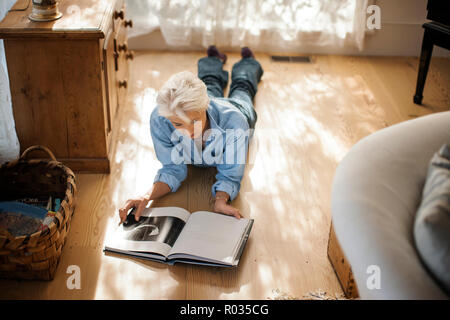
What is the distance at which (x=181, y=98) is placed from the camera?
1.99 metres

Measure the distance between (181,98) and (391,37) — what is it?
2.41 metres

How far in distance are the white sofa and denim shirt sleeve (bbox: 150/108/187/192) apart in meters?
1.04

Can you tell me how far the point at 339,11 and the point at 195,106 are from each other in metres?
2.06

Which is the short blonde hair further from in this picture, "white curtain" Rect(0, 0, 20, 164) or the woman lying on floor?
"white curtain" Rect(0, 0, 20, 164)

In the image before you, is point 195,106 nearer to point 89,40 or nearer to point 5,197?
point 89,40

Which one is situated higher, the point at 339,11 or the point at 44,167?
the point at 339,11

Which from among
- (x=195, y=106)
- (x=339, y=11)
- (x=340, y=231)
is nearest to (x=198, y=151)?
(x=195, y=106)

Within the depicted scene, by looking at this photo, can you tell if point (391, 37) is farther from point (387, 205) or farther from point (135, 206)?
point (387, 205)

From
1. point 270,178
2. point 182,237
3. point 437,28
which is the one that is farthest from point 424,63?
point 182,237

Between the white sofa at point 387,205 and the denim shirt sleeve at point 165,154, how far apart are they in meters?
1.04

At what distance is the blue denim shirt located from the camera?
7.36ft

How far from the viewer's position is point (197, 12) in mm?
3623

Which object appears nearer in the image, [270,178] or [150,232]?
[150,232]

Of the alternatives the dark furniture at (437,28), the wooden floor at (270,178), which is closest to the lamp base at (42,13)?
the wooden floor at (270,178)
